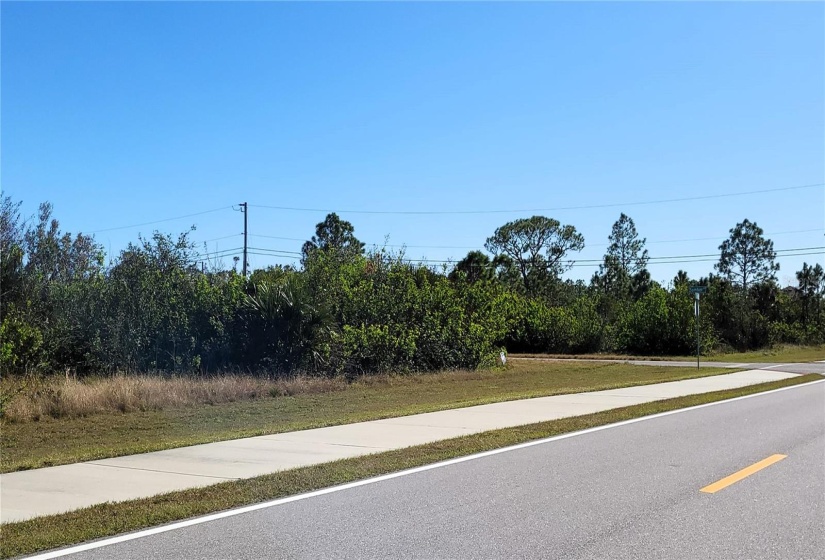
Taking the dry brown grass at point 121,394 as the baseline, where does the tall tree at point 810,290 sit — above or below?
above

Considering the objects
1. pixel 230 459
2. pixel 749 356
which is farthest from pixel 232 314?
pixel 749 356

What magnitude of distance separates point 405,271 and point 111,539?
69.5 feet

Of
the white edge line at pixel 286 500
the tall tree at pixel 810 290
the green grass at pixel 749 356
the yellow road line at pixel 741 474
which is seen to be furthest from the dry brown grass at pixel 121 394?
the tall tree at pixel 810 290

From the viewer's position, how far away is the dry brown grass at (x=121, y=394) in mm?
14477

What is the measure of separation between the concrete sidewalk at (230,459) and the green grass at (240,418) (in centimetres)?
56

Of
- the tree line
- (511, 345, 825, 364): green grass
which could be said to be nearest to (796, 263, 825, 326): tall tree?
(511, 345, 825, 364): green grass

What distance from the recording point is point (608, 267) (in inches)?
3253

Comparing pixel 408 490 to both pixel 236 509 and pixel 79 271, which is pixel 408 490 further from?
pixel 79 271

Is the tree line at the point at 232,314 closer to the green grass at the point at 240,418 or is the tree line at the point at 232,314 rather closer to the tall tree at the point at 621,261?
the green grass at the point at 240,418

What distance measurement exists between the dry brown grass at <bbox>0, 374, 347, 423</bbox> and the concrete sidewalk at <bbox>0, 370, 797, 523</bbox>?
5.09m

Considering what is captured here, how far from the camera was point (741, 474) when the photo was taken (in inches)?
352

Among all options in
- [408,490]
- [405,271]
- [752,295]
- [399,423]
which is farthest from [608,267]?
[408,490]

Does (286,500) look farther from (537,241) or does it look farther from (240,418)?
(537,241)

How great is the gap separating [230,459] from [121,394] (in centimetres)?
688
